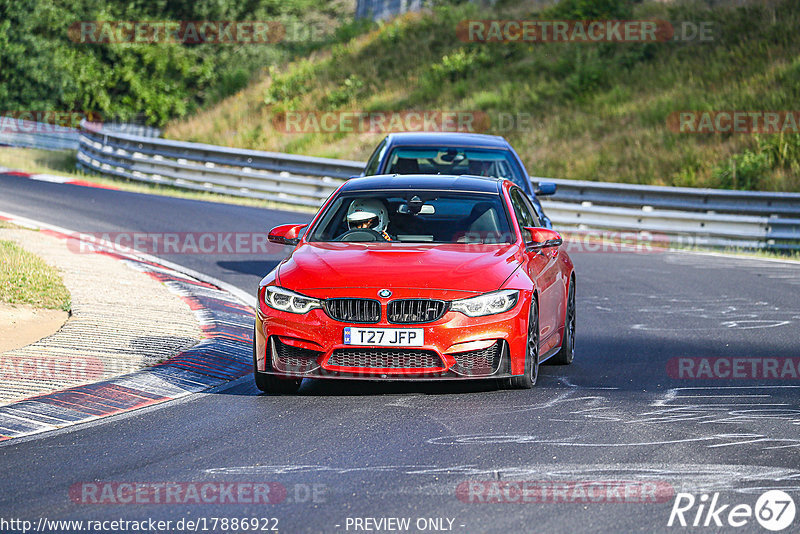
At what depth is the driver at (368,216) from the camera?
→ 947 centimetres

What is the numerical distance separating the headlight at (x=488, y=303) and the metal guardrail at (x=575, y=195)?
13145 mm

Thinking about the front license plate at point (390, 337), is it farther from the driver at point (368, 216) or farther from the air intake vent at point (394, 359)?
the driver at point (368, 216)

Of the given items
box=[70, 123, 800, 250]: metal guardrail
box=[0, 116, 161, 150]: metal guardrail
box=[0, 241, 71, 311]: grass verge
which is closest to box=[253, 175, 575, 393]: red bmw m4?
box=[0, 241, 71, 311]: grass verge

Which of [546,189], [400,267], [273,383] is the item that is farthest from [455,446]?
[546,189]

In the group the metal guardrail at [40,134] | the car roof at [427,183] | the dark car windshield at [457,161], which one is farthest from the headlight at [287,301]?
the metal guardrail at [40,134]

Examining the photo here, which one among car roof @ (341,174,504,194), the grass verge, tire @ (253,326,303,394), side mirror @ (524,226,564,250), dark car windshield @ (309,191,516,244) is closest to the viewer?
tire @ (253,326,303,394)

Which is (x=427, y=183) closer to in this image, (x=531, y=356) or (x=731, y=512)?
(x=531, y=356)

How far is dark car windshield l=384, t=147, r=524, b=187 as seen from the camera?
46.4 feet

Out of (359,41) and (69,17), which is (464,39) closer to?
(359,41)

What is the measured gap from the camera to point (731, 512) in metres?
5.48

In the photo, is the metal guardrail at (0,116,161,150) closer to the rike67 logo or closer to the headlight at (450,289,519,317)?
the headlight at (450,289,519,317)

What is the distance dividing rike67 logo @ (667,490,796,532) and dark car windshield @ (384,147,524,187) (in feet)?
28.3

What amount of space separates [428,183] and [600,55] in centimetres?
2703

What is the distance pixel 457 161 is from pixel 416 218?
4802mm
